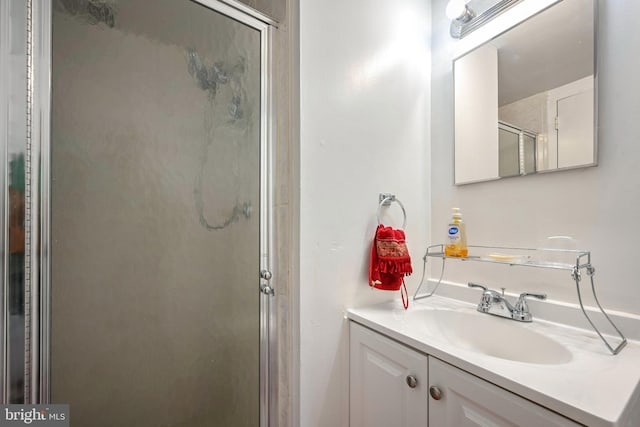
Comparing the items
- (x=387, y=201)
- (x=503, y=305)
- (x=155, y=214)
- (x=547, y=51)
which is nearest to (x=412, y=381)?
(x=503, y=305)

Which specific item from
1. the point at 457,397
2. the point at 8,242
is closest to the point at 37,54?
the point at 8,242

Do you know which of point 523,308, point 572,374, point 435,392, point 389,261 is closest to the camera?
point 572,374

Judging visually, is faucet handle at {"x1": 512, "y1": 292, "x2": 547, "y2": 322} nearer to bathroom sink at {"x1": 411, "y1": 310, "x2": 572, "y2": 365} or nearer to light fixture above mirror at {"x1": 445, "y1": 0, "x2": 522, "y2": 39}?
bathroom sink at {"x1": 411, "y1": 310, "x2": 572, "y2": 365}

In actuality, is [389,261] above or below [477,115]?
below

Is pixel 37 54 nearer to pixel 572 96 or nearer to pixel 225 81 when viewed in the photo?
pixel 225 81

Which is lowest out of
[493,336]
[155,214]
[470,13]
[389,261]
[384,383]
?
[384,383]

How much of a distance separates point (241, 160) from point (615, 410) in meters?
1.15

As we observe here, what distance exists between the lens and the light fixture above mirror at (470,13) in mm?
1289

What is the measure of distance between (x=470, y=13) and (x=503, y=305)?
126cm

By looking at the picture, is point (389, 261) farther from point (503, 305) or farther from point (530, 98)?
point (530, 98)

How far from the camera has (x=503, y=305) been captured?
1.12 m

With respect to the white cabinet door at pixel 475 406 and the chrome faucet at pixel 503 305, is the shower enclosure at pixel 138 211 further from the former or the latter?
the chrome faucet at pixel 503 305

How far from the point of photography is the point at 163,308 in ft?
3.08

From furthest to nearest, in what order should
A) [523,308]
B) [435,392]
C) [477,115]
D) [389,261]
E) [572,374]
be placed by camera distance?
[477,115], [389,261], [523,308], [435,392], [572,374]
